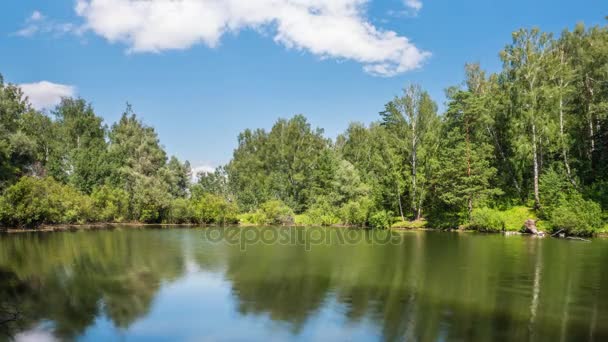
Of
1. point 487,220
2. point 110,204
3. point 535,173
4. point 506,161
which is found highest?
point 506,161

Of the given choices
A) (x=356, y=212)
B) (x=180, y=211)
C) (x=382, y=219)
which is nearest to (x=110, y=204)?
(x=180, y=211)

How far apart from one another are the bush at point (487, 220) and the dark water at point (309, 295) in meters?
14.3

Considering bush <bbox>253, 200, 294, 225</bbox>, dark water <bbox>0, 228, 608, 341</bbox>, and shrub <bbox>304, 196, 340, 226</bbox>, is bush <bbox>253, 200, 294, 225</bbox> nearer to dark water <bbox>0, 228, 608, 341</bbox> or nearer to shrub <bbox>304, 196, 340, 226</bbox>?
shrub <bbox>304, 196, 340, 226</bbox>

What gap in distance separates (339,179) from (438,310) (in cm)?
4701

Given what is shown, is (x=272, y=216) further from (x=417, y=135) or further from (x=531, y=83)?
(x=531, y=83)

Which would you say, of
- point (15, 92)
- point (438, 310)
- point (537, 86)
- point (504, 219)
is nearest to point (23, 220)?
point (15, 92)

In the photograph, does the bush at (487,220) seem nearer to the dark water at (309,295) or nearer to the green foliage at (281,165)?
the dark water at (309,295)

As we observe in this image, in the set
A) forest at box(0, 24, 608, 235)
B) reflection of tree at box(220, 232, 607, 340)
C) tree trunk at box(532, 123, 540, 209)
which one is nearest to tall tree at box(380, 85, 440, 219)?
forest at box(0, 24, 608, 235)

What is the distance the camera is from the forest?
1523 inches

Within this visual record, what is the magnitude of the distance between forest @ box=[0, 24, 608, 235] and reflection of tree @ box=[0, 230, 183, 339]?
1855cm

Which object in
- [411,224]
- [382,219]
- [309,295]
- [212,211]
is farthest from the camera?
[212,211]

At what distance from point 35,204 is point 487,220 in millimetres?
42569

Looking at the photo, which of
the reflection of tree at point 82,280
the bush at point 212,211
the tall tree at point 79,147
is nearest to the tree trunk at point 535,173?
the reflection of tree at point 82,280

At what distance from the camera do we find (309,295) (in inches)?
551
